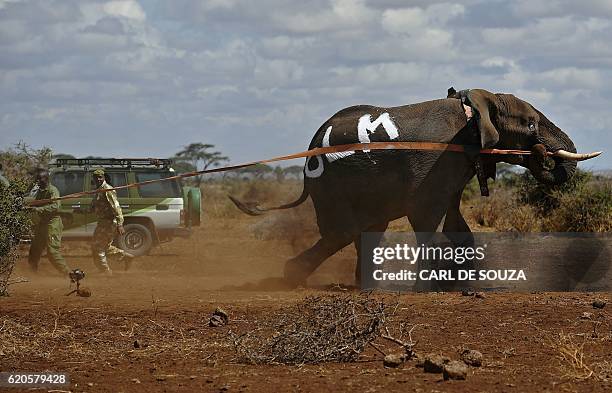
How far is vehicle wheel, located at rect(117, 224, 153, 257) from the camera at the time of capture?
2072 cm

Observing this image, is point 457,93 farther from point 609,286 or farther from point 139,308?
point 139,308

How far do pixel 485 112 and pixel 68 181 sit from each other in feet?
33.1

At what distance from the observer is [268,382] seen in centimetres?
801

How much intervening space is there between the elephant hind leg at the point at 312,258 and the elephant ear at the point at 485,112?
2.08 meters

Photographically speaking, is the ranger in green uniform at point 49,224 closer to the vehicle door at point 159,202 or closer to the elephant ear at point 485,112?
the vehicle door at point 159,202

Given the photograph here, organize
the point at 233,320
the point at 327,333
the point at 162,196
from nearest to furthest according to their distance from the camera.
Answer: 1. the point at 327,333
2. the point at 233,320
3. the point at 162,196

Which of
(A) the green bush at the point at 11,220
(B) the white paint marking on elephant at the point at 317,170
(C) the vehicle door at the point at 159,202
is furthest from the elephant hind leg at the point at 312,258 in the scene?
(C) the vehicle door at the point at 159,202

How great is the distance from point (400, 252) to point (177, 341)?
5511mm

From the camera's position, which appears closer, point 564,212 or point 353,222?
point 353,222

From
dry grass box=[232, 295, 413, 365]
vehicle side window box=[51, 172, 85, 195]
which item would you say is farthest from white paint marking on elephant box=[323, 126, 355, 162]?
vehicle side window box=[51, 172, 85, 195]

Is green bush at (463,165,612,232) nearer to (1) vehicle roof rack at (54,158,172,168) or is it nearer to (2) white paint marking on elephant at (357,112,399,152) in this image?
(2) white paint marking on elephant at (357,112,399,152)

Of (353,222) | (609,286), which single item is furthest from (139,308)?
(609,286)

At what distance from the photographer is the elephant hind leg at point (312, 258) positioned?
539 inches

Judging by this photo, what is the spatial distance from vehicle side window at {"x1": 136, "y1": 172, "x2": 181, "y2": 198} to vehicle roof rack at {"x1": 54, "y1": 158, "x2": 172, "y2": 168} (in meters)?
0.20
